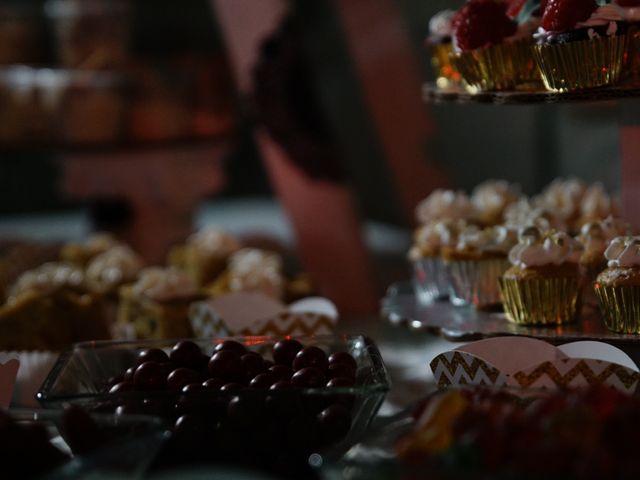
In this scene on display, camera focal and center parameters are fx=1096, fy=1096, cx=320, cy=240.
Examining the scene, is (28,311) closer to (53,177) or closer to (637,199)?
(637,199)

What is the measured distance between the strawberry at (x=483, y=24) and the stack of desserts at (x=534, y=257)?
0.25m

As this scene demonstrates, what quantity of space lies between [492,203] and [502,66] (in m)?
0.50

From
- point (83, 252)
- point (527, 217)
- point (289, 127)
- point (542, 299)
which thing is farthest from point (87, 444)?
point (289, 127)

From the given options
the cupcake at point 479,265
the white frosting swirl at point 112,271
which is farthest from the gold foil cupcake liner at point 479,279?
the white frosting swirl at point 112,271

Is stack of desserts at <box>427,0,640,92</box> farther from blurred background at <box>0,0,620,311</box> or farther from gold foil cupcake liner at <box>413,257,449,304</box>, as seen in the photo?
blurred background at <box>0,0,620,311</box>

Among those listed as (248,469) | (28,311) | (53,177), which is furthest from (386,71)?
(53,177)

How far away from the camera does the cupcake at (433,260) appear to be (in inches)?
64.5

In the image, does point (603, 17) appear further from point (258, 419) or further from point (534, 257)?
point (258, 419)

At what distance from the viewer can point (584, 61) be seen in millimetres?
1294

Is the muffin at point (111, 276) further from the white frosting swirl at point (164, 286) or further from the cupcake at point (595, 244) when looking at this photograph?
the cupcake at point (595, 244)

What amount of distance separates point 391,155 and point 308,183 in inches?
9.7

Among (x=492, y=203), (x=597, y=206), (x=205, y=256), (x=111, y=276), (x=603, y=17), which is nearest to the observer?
(x=603, y=17)

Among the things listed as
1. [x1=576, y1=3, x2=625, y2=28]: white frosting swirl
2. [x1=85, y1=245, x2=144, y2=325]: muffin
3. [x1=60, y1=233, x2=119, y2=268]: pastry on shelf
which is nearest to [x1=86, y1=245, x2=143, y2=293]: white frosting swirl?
[x1=85, y1=245, x2=144, y2=325]: muffin

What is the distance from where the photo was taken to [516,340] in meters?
1.24
